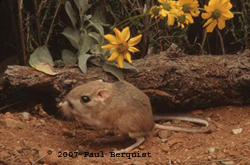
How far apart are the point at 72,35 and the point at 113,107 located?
4.15ft

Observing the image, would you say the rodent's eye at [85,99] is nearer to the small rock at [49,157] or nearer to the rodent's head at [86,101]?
the rodent's head at [86,101]

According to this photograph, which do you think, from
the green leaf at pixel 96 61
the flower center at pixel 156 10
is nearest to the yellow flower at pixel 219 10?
the flower center at pixel 156 10

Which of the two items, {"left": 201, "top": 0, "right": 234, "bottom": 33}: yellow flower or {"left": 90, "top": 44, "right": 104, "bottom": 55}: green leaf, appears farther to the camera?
{"left": 90, "top": 44, "right": 104, "bottom": 55}: green leaf

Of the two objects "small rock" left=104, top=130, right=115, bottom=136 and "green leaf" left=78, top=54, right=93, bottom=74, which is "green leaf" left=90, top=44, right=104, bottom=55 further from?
"small rock" left=104, top=130, right=115, bottom=136

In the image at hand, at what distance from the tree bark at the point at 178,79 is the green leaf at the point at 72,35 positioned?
0.45 m

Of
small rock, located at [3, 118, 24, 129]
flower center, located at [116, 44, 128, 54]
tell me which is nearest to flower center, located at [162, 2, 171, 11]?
flower center, located at [116, 44, 128, 54]

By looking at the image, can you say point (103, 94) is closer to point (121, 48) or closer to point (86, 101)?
point (86, 101)

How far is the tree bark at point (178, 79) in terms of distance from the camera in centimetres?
452

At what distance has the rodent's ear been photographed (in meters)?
4.05

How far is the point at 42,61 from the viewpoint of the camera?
466 cm

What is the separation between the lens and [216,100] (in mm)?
4863

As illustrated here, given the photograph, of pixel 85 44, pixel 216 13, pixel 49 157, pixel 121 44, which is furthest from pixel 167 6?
pixel 49 157

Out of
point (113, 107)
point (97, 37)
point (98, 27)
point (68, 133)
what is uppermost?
point (98, 27)

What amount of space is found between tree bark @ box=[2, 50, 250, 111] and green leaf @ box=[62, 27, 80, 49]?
17.6 inches
